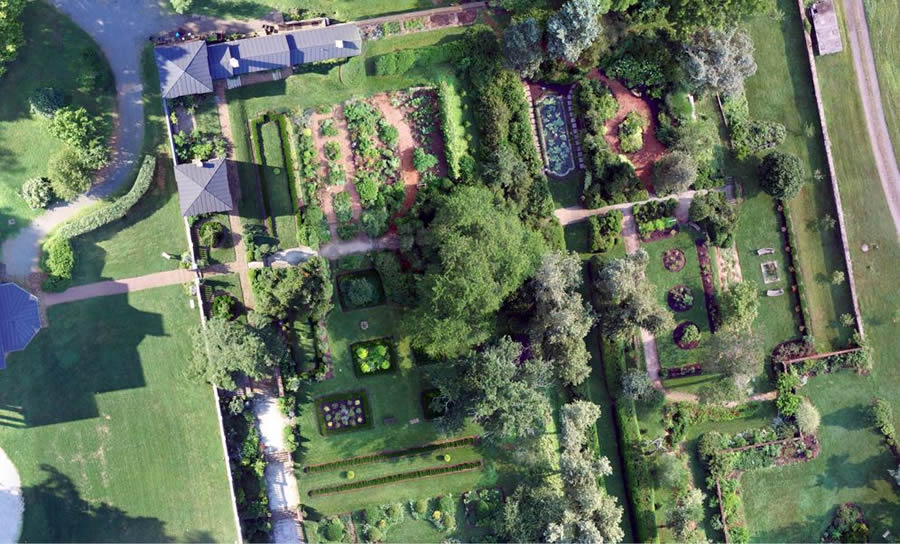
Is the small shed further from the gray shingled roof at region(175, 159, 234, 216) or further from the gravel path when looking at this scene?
the gray shingled roof at region(175, 159, 234, 216)

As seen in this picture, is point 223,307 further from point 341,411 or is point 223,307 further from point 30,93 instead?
point 30,93

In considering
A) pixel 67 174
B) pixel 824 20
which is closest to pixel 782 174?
pixel 824 20

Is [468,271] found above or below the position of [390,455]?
above

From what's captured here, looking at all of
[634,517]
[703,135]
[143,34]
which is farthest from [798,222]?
[143,34]

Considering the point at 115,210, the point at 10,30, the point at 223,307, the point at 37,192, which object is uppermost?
the point at 10,30

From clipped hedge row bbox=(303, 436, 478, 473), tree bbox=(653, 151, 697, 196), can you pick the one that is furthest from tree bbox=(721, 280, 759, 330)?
clipped hedge row bbox=(303, 436, 478, 473)

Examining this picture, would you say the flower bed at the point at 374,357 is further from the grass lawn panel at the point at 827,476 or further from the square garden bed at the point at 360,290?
the grass lawn panel at the point at 827,476
